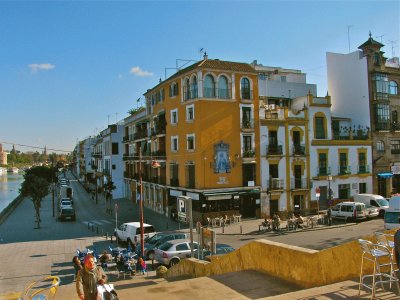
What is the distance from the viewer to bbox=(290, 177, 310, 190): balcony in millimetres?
39656

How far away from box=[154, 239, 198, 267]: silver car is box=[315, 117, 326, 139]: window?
24.8 metres

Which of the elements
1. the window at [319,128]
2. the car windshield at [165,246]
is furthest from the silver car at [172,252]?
the window at [319,128]

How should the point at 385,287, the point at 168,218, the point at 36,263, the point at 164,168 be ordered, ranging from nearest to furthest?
the point at 385,287, the point at 36,263, the point at 168,218, the point at 164,168

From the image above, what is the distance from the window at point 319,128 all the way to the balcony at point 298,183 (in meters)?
4.95

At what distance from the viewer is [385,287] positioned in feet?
22.5

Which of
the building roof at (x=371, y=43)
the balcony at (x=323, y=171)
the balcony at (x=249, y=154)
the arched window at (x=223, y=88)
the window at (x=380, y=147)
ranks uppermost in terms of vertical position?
the building roof at (x=371, y=43)

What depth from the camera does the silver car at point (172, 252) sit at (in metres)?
20.8

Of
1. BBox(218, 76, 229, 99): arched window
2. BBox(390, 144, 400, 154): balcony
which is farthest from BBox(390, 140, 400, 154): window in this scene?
BBox(218, 76, 229, 99): arched window

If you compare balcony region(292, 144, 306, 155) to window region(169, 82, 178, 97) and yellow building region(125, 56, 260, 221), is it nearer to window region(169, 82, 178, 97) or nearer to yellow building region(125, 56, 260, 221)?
yellow building region(125, 56, 260, 221)

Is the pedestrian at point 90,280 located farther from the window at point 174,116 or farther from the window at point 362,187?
the window at point 362,187

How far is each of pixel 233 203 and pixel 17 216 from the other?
28.5 metres

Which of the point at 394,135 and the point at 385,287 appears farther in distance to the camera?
the point at 394,135

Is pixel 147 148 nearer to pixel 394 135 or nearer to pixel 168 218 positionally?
pixel 168 218

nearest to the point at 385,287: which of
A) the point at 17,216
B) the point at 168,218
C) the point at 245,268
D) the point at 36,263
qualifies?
the point at 245,268
